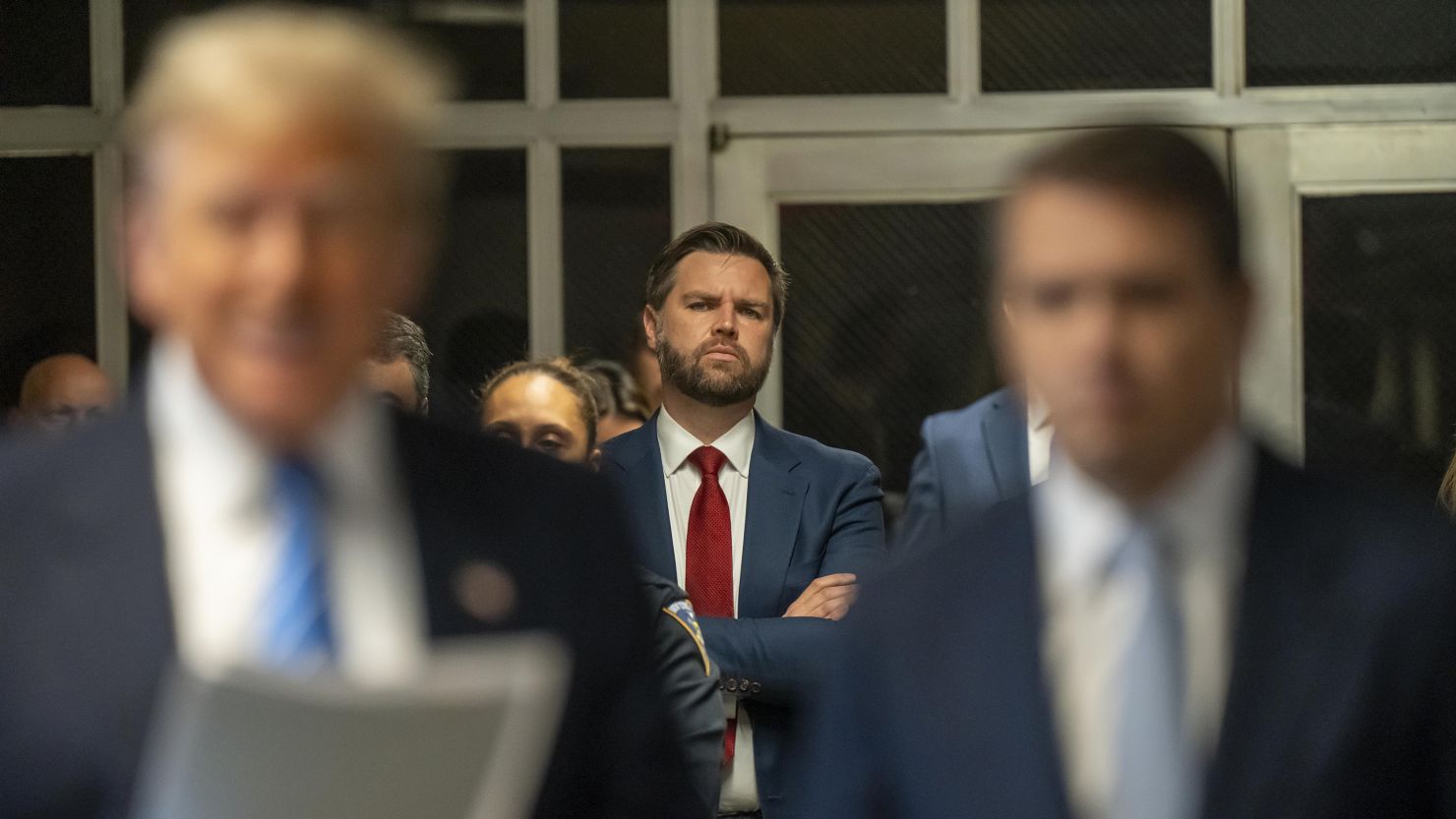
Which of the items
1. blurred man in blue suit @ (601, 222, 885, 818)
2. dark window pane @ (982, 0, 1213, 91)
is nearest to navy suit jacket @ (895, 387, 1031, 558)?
blurred man in blue suit @ (601, 222, 885, 818)

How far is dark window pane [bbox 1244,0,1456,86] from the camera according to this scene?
21.4 feet

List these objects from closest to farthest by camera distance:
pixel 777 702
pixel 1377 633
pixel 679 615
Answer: pixel 1377 633 < pixel 679 615 < pixel 777 702

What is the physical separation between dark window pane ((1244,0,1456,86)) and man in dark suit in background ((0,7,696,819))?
17.9ft

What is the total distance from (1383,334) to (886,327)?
169cm

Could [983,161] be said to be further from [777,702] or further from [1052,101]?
[777,702]

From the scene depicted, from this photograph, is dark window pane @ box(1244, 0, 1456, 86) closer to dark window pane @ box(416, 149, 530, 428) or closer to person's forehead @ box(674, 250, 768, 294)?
dark window pane @ box(416, 149, 530, 428)

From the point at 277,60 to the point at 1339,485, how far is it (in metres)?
1.04

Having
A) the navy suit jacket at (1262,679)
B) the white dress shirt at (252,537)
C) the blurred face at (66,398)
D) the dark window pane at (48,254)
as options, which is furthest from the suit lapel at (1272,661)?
the dark window pane at (48,254)

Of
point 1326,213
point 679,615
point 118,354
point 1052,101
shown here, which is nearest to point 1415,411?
point 1326,213

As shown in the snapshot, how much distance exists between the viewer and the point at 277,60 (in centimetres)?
150

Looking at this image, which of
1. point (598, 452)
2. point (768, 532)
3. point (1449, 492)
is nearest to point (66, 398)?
point (598, 452)

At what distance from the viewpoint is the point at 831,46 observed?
21.4 ft

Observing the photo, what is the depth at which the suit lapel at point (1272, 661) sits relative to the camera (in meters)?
1.69

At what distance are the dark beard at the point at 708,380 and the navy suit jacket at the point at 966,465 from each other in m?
0.45
